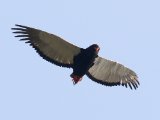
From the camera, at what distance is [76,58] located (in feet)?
258

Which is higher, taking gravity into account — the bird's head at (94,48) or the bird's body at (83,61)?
the bird's head at (94,48)

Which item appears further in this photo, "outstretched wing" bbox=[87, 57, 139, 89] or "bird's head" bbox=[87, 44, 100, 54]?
"outstretched wing" bbox=[87, 57, 139, 89]

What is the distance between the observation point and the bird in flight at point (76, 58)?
78.1 metres

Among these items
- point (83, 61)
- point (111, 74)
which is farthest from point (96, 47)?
point (111, 74)

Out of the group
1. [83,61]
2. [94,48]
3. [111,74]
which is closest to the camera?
[94,48]

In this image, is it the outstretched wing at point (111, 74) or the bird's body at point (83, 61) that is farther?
the outstretched wing at point (111, 74)

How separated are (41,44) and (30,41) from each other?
541 millimetres

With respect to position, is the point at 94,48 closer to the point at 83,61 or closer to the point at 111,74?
the point at 83,61

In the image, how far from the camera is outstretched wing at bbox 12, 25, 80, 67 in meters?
78.1

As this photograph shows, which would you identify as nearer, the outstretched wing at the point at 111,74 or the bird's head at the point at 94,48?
the bird's head at the point at 94,48

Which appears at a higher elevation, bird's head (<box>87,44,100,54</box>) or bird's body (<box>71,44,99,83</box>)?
bird's head (<box>87,44,100,54</box>)

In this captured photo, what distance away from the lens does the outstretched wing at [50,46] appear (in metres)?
78.1

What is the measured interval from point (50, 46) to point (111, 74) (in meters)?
3.50

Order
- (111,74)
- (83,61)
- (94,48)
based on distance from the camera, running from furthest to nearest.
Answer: (111,74)
(83,61)
(94,48)
